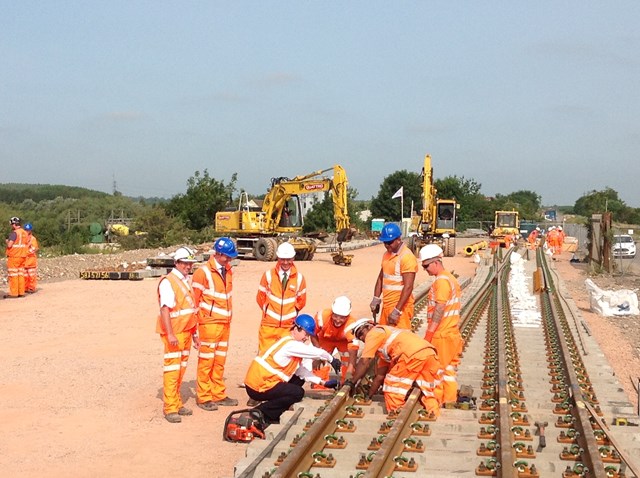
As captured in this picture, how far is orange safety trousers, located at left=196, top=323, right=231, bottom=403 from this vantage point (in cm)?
→ 784

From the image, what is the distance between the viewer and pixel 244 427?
6.77 m

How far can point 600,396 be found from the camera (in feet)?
25.8

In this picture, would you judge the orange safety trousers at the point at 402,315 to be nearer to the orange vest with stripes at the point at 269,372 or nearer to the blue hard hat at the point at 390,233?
the blue hard hat at the point at 390,233

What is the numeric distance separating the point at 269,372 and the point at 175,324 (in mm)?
1083

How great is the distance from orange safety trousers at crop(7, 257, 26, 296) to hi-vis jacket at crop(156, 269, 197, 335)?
11.9 m

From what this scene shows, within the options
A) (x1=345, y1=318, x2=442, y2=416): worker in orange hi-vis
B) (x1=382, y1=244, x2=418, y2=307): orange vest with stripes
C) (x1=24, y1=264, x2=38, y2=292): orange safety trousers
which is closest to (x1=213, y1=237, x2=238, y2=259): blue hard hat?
(x1=345, y1=318, x2=442, y2=416): worker in orange hi-vis

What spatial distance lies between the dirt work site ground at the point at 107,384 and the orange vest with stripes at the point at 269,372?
604 millimetres

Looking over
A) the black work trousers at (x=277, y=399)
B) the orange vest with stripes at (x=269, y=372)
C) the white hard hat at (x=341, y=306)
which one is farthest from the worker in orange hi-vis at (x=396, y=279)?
the black work trousers at (x=277, y=399)

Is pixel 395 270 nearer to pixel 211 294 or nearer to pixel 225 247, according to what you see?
pixel 225 247

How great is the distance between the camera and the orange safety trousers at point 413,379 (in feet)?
22.1

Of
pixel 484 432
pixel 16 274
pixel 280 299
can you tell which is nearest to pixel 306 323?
pixel 280 299

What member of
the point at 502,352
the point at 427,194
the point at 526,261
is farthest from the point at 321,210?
the point at 502,352

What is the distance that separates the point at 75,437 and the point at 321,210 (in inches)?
2158

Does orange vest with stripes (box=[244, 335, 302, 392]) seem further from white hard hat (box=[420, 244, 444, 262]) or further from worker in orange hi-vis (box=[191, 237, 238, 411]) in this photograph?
white hard hat (box=[420, 244, 444, 262])
